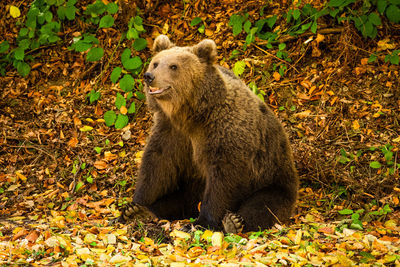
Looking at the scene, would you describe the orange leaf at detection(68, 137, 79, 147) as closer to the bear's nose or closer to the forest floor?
the forest floor

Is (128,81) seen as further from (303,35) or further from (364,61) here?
(364,61)

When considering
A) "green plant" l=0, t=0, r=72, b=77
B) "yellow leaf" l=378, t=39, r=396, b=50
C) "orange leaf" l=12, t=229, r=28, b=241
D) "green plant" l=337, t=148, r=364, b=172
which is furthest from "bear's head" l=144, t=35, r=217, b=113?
"green plant" l=0, t=0, r=72, b=77

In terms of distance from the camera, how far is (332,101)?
6730 millimetres

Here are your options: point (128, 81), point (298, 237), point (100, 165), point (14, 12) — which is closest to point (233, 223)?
point (298, 237)

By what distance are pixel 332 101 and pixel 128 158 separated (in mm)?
3134

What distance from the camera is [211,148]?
481 centimetres

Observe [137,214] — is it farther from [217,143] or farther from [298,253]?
[298,253]

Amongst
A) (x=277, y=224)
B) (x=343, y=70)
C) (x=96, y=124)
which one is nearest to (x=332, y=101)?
(x=343, y=70)

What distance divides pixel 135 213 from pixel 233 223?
42.7 inches

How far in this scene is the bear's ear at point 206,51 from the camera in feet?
15.7

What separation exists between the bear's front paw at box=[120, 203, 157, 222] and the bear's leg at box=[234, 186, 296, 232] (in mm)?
992

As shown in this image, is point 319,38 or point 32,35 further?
point 32,35

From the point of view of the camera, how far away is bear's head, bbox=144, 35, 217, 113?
182 inches

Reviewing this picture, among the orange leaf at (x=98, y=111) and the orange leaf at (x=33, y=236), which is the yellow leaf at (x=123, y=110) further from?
the orange leaf at (x=33, y=236)
